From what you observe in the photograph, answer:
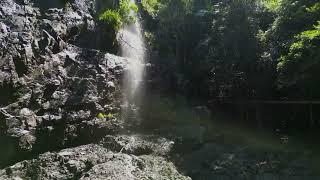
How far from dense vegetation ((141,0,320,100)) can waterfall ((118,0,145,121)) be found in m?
1.11


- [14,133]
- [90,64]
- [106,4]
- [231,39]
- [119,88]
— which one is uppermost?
[106,4]

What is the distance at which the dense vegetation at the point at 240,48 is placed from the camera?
1545 cm

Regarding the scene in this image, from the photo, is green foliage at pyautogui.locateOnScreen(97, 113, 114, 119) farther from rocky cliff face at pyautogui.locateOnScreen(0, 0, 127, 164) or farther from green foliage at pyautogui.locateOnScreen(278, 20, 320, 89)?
green foliage at pyautogui.locateOnScreen(278, 20, 320, 89)

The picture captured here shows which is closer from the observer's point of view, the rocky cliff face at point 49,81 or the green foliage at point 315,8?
the rocky cliff face at point 49,81

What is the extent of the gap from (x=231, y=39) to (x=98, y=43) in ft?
27.3

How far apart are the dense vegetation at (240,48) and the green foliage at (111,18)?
3.22 m

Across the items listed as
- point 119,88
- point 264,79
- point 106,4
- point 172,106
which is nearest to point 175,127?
point 172,106

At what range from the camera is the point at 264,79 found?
18.5 metres

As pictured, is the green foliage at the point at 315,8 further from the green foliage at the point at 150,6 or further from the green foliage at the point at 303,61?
the green foliage at the point at 150,6

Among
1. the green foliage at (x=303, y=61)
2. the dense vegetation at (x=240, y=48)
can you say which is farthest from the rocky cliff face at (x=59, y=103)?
the green foliage at (x=303, y=61)

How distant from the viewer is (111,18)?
22219mm

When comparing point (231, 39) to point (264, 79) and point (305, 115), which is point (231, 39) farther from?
point (305, 115)

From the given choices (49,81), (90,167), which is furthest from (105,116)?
(90,167)

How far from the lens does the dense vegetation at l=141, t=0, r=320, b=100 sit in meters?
15.4
